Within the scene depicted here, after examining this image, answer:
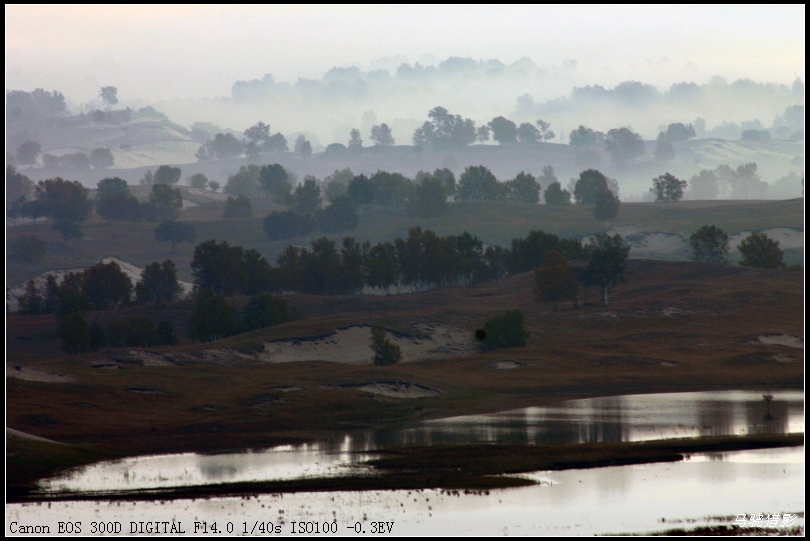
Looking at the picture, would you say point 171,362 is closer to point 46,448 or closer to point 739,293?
point 46,448

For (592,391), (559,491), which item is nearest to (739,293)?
(592,391)

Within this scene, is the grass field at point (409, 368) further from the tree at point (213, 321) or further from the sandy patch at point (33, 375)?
the tree at point (213, 321)

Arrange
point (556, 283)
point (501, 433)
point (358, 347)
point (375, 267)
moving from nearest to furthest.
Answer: point (501, 433)
point (358, 347)
point (556, 283)
point (375, 267)

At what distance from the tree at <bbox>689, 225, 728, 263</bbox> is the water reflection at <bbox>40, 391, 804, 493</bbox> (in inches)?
3585

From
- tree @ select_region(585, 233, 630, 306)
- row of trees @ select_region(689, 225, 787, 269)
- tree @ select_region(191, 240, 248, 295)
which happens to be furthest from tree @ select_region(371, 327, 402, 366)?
row of trees @ select_region(689, 225, 787, 269)

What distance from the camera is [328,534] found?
37.0 metres

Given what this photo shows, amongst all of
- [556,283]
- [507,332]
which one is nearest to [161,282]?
[556,283]

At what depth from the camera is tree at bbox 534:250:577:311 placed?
133m

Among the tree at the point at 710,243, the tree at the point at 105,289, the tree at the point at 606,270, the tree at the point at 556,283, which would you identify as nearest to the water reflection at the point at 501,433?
the tree at the point at 556,283

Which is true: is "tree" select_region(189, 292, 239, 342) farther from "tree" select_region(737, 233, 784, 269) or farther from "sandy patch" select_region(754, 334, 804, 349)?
"tree" select_region(737, 233, 784, 269)

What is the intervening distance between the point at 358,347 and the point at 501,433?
54.5 meters

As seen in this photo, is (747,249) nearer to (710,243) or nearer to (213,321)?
(710,243)

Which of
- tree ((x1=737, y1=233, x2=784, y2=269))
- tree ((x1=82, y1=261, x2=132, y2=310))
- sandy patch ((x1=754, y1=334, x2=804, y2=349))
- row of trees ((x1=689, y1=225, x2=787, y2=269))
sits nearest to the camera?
sandy patch ((x1=754, y1=334, x2=804, y2=349))

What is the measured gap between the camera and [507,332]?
114 metres
